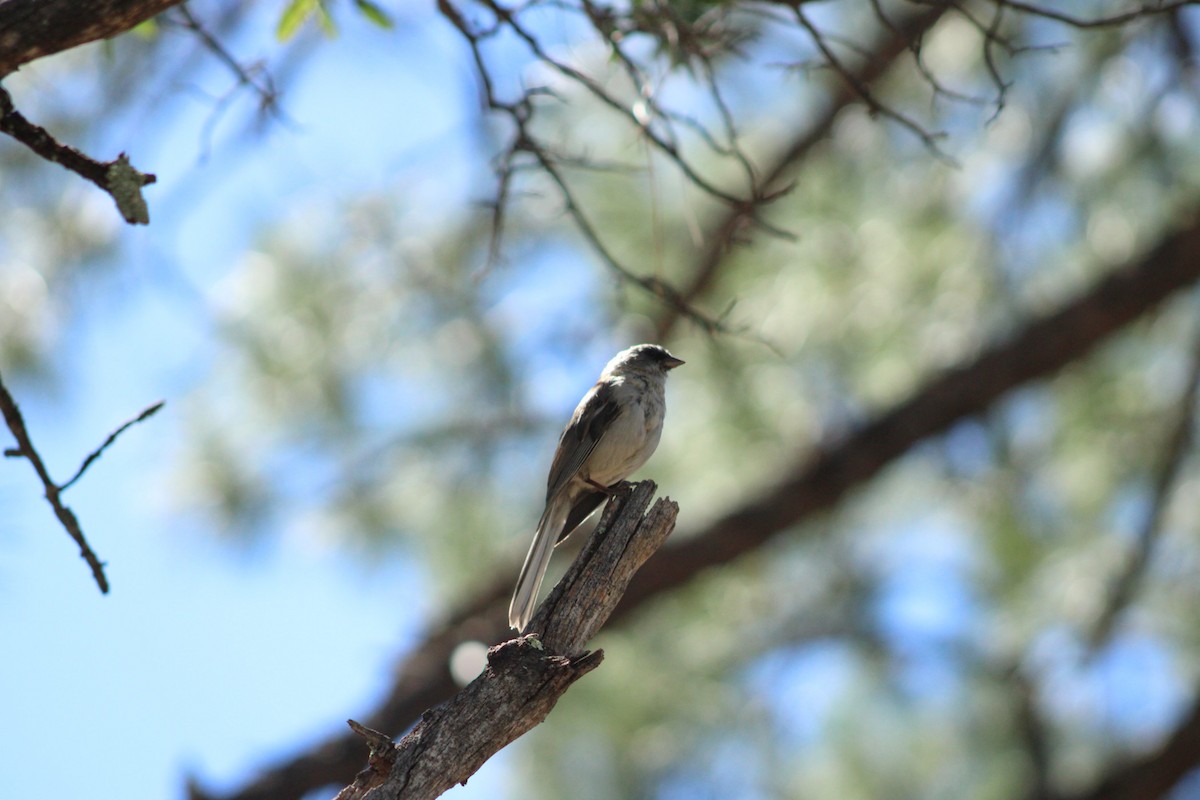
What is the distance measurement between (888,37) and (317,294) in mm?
3992

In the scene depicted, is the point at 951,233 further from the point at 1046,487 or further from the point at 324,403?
the point at 324,403

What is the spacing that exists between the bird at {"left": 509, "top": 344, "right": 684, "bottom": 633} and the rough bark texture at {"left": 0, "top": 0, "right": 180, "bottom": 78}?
7.75ft

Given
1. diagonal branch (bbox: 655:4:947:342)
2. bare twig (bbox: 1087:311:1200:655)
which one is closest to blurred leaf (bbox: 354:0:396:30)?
diagonal branch (bbox: 655:4:947:342)

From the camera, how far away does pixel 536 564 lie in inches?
162

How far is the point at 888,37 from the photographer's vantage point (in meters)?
6.89

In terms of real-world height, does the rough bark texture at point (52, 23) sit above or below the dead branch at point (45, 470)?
above

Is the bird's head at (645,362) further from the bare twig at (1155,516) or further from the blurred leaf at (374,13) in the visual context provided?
the bare twig at (1155,516)

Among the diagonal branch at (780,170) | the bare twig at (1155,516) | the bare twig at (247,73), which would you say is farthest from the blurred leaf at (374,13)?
the bare twig at (1155,516)

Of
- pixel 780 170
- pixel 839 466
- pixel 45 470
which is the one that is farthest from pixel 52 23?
pixel 780 170

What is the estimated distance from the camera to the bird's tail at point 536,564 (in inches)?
154

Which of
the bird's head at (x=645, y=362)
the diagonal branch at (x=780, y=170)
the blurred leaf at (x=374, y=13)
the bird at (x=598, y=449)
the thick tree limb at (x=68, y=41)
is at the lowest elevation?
the bird at (x=598, y=449)

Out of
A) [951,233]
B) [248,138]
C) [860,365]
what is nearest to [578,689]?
[860,365]

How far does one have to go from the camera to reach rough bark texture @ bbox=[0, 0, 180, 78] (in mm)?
2410

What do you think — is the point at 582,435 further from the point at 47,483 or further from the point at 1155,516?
the point at 1155,516
